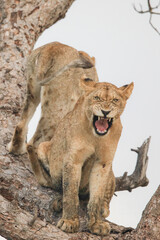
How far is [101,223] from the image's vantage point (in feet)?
19.7

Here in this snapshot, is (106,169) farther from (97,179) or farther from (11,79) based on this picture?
(11,79)

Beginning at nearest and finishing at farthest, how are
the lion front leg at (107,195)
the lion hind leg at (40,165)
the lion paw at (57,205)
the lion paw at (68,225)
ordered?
the lion paw at (68,225) < the lion paw at (57,205) < the lion front leg at (107,195) < the lion hind leg at (40,165)

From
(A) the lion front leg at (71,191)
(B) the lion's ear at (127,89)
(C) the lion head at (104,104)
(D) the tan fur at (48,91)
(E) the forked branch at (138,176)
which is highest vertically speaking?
(B) the lion's ear at (127,89)

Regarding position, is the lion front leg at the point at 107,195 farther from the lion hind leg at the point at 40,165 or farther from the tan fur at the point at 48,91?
the tan fur at the point at 48,91

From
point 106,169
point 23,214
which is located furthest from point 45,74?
point 23,214

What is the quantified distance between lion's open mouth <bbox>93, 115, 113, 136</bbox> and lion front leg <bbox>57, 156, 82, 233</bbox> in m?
0.55

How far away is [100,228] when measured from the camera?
590 centimetres

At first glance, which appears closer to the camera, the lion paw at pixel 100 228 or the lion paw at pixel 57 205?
the lion paw at pixel 100 228

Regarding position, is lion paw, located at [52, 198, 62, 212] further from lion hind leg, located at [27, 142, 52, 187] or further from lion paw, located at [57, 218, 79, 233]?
lion hind leg, located at [27, 142, 52, 187]

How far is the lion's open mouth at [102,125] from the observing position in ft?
18.7

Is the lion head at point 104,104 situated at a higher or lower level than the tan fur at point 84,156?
higher

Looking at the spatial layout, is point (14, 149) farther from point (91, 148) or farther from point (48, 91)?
point (91, 148)

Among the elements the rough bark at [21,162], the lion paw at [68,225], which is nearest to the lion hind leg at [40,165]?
the rough bark at [21,162]

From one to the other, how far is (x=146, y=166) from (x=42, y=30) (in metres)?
3.43
